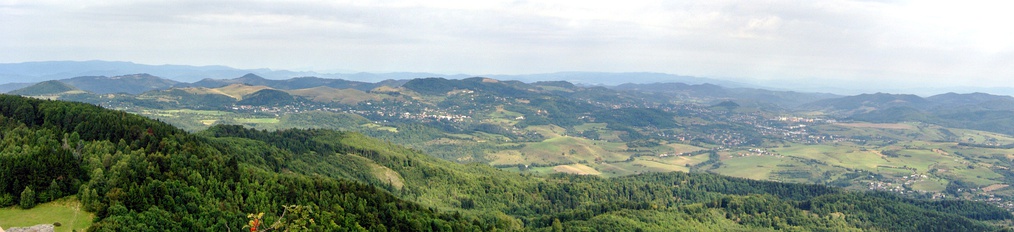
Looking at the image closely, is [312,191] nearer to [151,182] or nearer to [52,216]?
[151,182]

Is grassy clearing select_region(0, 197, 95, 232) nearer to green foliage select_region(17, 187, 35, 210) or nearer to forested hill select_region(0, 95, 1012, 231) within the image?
green foliage select_region(17, 187, 35, 210)

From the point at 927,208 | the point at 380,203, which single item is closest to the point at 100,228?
the point at 380,203

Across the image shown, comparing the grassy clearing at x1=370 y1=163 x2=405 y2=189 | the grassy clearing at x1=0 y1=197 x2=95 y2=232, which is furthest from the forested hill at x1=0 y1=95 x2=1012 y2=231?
the grassy clearing at x1=0 y1=197 x2=95 y2=232

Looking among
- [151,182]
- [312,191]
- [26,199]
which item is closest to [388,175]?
[312,191]

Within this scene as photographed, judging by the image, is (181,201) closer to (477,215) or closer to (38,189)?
(38,189)

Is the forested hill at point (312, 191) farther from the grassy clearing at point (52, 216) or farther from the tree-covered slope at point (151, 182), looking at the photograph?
the grassy clearing at point (52, 216)

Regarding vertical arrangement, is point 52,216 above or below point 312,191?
above
